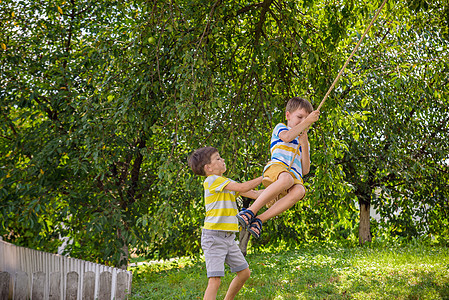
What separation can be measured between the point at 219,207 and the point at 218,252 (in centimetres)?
31

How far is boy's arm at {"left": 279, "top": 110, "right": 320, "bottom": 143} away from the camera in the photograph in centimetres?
281

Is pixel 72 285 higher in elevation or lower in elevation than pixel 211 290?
lower

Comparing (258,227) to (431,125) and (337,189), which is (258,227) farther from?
(431,125)

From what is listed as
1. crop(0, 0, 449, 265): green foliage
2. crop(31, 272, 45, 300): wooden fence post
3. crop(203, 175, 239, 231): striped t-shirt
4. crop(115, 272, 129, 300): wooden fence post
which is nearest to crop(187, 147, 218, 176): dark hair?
crop(203, 175, 239, 231): striped t-shirt

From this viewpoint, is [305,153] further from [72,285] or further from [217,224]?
[72,285]

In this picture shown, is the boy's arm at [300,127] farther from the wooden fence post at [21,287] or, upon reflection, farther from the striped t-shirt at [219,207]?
the wooden fence post at [21,287]

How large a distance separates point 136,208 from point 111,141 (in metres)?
1.45

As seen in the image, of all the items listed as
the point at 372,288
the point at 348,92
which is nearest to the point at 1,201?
the point at 372,288

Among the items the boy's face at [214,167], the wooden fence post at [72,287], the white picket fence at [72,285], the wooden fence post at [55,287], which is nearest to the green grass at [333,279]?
the white picket fence at [72,285]

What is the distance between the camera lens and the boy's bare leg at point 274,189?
2826 millimetres

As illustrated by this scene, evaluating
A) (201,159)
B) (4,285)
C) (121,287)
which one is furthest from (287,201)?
(4,285)

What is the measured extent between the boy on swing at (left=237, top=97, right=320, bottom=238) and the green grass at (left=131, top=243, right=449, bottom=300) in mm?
1999

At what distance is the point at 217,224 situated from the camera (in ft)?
9.90

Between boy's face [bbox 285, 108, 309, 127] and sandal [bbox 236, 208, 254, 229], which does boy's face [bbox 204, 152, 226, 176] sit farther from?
boy's face [bbox 285, 108, 309, 127]
